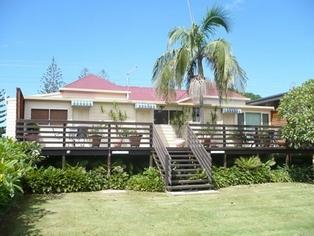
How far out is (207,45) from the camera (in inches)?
700

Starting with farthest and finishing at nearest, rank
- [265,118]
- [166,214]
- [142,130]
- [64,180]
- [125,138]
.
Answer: [265,118] → [142,130] → [125,138] → [64,180] → [166,214]

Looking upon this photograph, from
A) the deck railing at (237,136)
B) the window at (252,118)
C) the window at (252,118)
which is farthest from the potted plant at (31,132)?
the window at (252,118)

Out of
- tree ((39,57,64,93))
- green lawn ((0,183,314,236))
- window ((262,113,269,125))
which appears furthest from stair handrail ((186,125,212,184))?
tree ((39,57,64,93))

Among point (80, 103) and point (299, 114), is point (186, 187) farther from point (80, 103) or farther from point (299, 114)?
point (80, 103)

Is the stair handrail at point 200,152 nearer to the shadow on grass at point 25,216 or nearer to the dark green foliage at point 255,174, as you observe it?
the dark green foliage at point 255,174

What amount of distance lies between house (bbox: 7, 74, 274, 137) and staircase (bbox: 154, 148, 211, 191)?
13.5 ft

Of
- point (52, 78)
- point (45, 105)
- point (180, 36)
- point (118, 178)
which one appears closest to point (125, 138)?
point (118, 178)

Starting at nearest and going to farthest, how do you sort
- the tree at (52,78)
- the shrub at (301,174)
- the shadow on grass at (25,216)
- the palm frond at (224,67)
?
the shadow on grass at (25,216) < the shrub at (301,174) < the palm frond at (224,67) < the tree at (52,78)

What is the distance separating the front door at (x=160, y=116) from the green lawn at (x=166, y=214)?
7054 millimetres

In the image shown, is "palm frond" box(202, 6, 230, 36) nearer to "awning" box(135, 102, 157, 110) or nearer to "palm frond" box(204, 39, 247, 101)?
"palm frond" box(204, 39, 247, 101)

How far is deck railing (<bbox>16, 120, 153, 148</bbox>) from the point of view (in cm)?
1462

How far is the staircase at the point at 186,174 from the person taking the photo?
13.9 meters

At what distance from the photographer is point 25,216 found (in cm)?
930

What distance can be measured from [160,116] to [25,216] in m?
11.5
